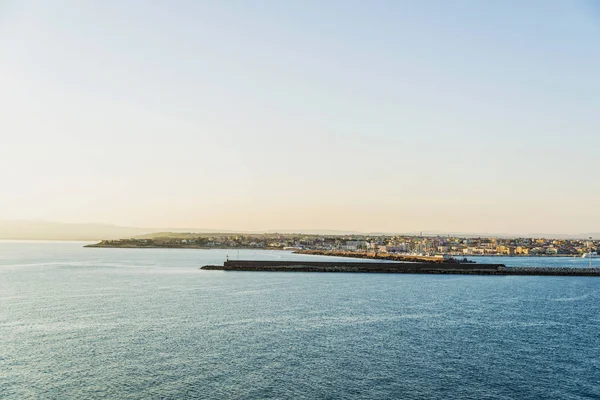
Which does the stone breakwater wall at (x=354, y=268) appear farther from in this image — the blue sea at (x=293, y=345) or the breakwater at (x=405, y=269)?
the blue sea at (x=293, y=345)

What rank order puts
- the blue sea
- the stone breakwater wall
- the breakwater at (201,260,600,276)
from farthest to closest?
the stone breakwater wall < the breakwater at (201,260,600,276) < the blue sea

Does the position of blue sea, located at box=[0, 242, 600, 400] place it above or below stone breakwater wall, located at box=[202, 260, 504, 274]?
below

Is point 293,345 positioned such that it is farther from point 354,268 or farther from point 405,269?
point 405,269

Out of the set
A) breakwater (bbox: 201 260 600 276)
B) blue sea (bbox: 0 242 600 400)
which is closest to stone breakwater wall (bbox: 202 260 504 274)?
breakwater (bbox: 201 260 600 276)

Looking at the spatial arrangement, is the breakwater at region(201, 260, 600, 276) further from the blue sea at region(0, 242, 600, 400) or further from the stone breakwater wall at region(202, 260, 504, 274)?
the blue sea at region(0, 242, 600, 400)

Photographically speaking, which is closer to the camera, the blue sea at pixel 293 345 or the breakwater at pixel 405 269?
the blue sea at pixel 293 345

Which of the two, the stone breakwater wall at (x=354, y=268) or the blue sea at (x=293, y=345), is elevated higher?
the stone breakwater wall at (x=354, y=268)

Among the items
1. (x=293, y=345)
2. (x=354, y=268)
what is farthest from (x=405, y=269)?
(x=293, y=345)

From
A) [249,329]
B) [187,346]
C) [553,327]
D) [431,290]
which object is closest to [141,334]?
[187,346]

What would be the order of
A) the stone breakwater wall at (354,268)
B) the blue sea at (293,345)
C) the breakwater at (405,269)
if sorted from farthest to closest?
the stone breakwater wall at (354,268)
the breakwater at (405,269)
the blue sea at (293,345)

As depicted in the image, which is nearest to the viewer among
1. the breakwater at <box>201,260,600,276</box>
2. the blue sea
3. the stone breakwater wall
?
the blue sea

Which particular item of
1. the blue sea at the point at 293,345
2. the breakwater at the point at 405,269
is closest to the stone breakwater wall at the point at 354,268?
the breakwater at the point at 405,269
